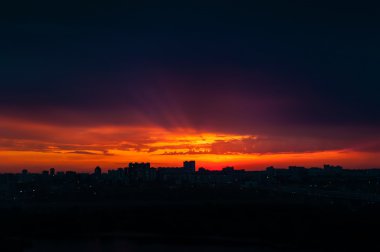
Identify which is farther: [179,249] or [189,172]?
[189,172]

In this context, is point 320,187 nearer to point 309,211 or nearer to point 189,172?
point 309,211

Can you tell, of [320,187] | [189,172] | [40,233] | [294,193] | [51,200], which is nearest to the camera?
[40,233]

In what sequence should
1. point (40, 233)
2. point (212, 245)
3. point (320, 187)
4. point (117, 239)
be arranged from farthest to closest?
point (320, 187)
point (40, 233)
point (117, 239)
point (212, 245)

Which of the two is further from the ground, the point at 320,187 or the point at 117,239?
the point at 320,187

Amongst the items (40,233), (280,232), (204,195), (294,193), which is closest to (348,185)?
(294,193)

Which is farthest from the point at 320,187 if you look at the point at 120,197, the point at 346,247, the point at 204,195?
the point at 346,247

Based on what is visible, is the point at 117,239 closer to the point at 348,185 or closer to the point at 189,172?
the point at 348,185
